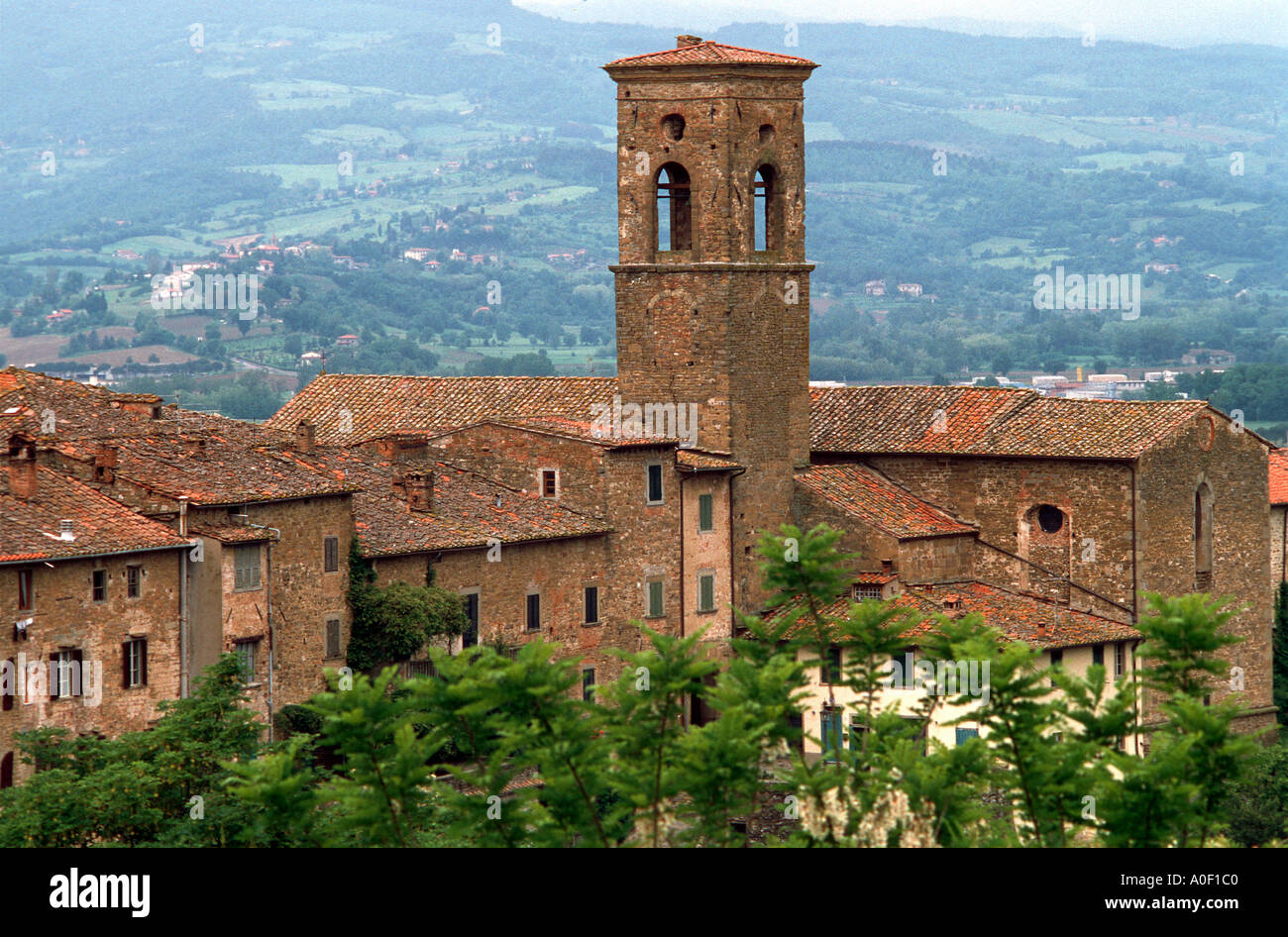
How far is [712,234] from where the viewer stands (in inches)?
2010

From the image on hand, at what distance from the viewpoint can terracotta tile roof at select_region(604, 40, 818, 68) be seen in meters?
50.8

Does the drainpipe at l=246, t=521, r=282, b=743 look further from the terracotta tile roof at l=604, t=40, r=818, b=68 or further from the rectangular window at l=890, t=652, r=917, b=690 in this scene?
the terracotta tile roof at l=604, t=40, r=818, b=68

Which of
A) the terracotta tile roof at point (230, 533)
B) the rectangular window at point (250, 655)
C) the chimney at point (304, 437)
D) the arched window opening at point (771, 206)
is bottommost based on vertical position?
the rectangular window at point (250, 655)

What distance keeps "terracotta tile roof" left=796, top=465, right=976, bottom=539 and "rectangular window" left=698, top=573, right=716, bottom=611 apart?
3025 millimetres

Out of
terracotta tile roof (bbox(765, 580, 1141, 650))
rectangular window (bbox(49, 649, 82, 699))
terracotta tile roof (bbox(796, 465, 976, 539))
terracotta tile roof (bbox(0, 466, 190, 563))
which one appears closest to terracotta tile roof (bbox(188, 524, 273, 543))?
terracotta tile roof (bbox(0, 466, 190, 563))

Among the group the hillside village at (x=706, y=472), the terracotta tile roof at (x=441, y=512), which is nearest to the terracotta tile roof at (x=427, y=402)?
the hillside village at (x=706, y=472)

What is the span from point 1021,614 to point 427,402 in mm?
15569

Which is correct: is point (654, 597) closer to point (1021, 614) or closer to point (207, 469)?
point (1021, 614)

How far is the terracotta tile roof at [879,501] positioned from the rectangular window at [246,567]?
14.0 m

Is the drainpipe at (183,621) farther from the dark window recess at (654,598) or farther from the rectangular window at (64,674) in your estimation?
the dark window recess at (654,598)

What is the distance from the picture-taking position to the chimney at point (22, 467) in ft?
131

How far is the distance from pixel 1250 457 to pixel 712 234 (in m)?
12.8
